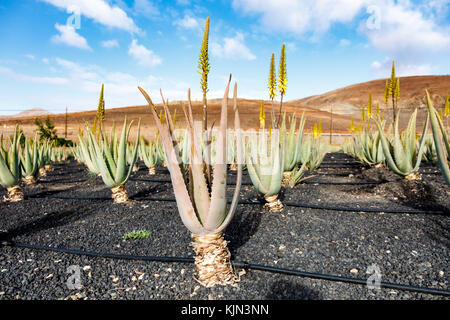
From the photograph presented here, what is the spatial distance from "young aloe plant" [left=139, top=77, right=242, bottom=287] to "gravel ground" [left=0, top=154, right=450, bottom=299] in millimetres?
Answer: 127

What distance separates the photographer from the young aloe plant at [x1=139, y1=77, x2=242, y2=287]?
1.48 meters

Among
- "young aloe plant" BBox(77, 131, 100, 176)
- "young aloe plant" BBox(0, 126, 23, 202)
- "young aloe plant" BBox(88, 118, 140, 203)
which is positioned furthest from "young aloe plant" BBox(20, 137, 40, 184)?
"young aloe plant" BBox(88, 118, 140, 203)

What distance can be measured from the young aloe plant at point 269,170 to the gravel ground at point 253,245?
202 mm

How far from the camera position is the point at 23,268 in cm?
196

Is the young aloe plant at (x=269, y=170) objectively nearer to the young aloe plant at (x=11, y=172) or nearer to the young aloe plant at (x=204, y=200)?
the young aloe plant at (x=204, y=200)

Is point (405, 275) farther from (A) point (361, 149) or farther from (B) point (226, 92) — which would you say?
(A) point (361, 149)

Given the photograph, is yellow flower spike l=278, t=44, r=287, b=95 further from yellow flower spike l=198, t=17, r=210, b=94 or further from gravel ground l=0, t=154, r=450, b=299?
yellow flower spike l=198, t=17, r=210, b=94

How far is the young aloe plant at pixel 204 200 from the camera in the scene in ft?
4.85

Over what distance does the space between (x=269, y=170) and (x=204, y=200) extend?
1.39 meters

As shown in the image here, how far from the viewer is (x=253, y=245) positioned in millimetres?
2186

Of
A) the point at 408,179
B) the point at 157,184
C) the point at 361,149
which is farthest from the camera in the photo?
the point at 361,149

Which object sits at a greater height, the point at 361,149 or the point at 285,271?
the point at 361,149
